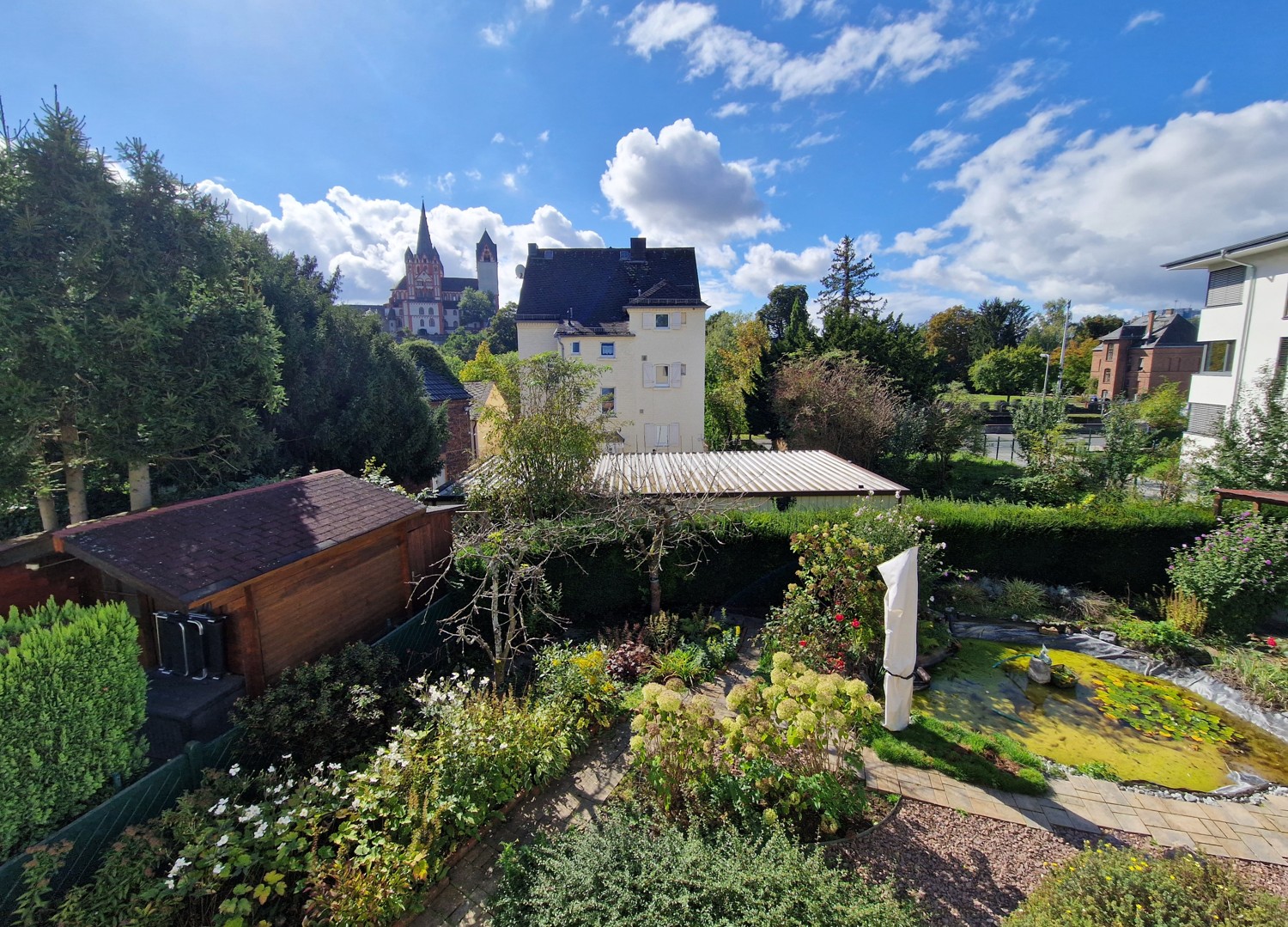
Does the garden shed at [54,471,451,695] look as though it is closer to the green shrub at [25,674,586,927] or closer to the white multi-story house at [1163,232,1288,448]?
the green shrub at [25,674,586,927]

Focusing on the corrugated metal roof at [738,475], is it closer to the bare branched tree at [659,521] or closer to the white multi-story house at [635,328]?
the bare branched tree at [659,521]

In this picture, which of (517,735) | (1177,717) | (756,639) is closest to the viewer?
(517,735)

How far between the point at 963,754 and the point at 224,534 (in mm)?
8688

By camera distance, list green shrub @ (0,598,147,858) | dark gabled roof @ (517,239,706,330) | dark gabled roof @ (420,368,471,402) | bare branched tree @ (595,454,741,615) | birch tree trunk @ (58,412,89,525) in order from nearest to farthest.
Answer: green shrub @ (0,598,147,858), birch tree trunk @ (58,412,89,525), bare branched tree @ (595,454,741,615), dark gabled roof @ (420,368,471,402), dark gabled roof @ (517,239,706,330)

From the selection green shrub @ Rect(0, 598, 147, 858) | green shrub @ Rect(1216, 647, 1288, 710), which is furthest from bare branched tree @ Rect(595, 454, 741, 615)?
green shrub @ Rect(1216, 647, 1288, 710)

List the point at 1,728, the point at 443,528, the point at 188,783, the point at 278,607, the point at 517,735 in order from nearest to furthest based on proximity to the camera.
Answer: the point at 1,728 → the point at 188,783 → the point at 517,735 → the point at 278,607 → the point at 443,528

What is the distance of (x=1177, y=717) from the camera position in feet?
22.4

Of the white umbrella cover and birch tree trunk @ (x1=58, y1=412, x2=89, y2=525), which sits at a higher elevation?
birch tree trunk @ (x1=58, y1=412, x2=89, y2=525)

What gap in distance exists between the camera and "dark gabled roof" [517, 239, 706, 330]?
86.9 ft

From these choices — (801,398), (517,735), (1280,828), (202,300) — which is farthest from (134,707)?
(801,398)

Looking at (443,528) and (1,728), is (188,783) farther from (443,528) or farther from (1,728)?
(443,528)

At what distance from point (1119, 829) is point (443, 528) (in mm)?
9582

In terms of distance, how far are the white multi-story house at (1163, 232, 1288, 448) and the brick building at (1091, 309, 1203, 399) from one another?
97.5 feet

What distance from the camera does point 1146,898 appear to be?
327cm
